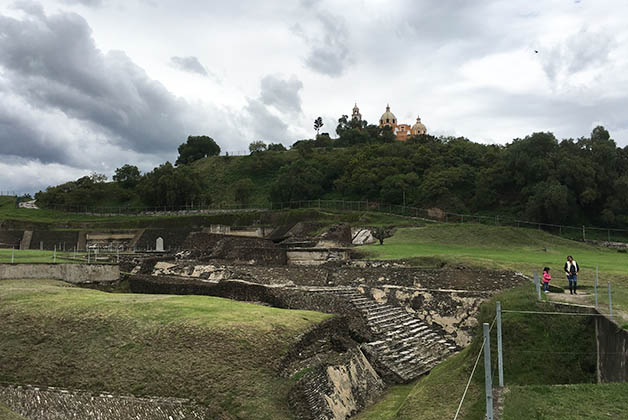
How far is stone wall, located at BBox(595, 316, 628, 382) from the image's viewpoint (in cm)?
714

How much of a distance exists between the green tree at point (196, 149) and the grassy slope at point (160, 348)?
277 feet

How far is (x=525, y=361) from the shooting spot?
8.00 meters

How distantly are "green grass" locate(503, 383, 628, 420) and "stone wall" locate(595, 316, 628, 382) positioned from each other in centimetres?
102

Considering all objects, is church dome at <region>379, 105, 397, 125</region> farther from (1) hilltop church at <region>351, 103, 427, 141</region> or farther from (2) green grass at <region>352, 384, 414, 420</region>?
(2) green grass at <region>352, 384, 414, 420</region>

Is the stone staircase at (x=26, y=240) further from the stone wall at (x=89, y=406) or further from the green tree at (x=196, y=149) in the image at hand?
the green tree at (x=196, y=149)

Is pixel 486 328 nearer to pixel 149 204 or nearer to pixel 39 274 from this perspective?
pixel 39 274

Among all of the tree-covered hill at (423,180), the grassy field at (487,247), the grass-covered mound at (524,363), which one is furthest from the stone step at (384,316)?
the tree-covered hill at (423,180)

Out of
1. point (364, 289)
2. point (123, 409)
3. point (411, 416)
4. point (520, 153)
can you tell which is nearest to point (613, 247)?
point (520, 153)

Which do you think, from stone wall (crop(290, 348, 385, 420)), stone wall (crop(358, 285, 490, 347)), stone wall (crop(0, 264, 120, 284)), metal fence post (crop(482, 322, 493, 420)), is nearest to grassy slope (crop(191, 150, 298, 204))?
stone wall (crop(0, 264, 120, 284))

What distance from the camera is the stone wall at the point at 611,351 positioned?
7141mm

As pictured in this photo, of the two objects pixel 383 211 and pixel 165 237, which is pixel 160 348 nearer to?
pixel 165 237

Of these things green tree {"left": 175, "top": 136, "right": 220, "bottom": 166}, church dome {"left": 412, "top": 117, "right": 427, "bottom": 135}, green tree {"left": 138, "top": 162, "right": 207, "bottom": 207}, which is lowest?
green tree {"left": 138, "top": 162, "right": 207, "bottom": 207}

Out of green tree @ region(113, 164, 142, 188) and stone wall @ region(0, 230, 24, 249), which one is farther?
green tree @ region(113, 164, 142, 188)

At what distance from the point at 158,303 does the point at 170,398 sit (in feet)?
13.0
